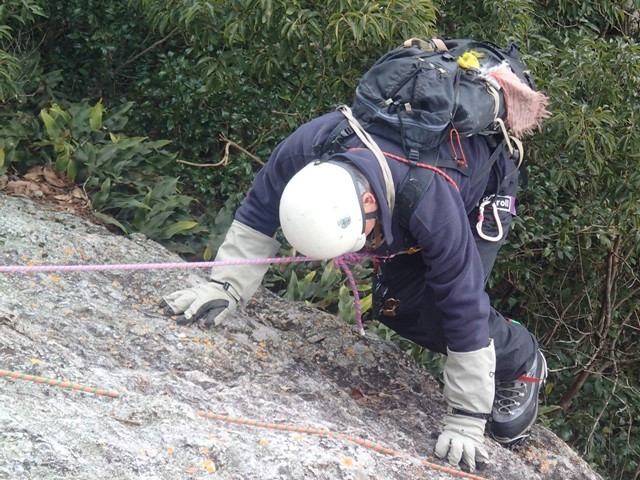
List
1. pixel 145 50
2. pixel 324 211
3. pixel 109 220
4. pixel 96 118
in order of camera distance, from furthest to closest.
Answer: pixel 145 50
pixel 96 118
pixel 109 220
pixel 324 211

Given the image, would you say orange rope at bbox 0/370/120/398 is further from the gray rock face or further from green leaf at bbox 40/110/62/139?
green leaf at bbox 40/110/62/139

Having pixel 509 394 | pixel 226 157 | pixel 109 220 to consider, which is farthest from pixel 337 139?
pixel 226 157

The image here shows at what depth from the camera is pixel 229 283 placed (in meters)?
3.82

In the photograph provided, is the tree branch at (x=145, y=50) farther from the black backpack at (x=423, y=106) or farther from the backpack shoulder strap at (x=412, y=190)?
the backpack shoulder strap at (x=412, y=190)

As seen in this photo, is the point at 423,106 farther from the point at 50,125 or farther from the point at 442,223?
the point at 50,125

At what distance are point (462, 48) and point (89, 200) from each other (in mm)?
2649

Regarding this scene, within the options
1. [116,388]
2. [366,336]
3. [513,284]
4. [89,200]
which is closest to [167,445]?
[116,388]

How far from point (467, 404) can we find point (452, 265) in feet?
1.92

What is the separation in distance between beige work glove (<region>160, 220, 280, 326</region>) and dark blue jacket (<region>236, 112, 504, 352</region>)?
0.28 m

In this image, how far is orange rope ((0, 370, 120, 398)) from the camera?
271 centimetres

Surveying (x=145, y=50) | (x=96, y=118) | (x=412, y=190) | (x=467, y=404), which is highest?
(x=412, y=190)

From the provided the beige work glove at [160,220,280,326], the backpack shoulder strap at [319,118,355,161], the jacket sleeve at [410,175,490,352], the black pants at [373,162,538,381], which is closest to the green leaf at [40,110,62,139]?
the beige work glove at [160,220,280,326]

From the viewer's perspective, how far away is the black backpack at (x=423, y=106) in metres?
3.10

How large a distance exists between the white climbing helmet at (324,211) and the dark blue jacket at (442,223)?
0.05 meters
